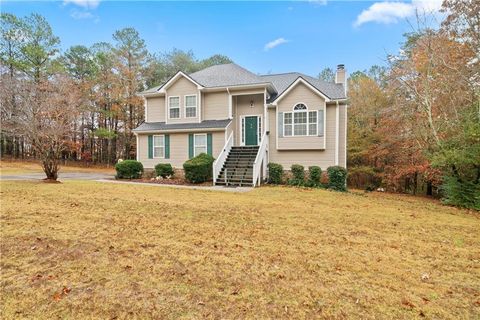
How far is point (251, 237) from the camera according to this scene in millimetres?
5031

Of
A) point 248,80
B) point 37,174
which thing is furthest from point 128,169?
point 248,80

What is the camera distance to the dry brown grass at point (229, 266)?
2723 millimetres

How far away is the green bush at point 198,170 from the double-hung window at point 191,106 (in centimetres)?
409

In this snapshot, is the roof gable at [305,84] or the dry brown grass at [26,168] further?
the dry brown grass at [26,168]

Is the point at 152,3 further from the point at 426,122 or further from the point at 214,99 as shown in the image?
the point at 426,122

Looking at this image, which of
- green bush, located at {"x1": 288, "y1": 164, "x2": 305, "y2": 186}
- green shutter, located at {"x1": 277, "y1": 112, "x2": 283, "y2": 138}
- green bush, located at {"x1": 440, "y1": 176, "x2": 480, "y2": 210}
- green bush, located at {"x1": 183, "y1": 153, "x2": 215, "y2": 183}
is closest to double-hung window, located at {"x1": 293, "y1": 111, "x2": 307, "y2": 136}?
green shutter, located at {"x1": 277, "y1": 112, "x2": 283, "y2": 138}

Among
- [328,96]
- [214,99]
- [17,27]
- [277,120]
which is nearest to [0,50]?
[17,27]

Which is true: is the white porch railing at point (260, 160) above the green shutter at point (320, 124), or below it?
below

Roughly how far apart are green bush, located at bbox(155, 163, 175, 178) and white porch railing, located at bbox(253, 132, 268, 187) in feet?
18.9

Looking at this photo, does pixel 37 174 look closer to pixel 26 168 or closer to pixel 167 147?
pixel 26 168

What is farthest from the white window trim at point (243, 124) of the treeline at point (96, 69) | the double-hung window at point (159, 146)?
the treeline at point (96, 69)

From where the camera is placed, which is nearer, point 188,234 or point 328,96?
point 188,234

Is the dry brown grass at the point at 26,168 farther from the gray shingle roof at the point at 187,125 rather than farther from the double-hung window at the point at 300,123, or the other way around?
the double-hung window at the point at 300,123

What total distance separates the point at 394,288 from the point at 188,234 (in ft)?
11.5
